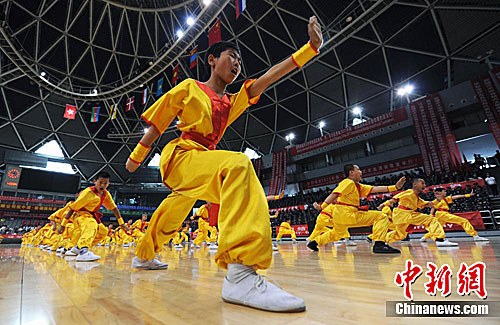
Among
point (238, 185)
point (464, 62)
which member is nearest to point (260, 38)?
point (464, 62)

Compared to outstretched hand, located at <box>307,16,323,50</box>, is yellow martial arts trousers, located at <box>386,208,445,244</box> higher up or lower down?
lower down

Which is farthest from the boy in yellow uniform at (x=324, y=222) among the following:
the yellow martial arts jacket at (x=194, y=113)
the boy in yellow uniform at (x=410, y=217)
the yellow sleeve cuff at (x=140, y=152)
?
the yellow sleeve cuff at (x=140, y=152)

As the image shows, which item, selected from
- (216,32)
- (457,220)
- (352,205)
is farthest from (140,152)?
(216,32)

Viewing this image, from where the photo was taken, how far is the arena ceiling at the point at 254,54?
41.6 ft

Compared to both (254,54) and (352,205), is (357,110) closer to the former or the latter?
(254,54)

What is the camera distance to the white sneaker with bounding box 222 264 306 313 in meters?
0.96

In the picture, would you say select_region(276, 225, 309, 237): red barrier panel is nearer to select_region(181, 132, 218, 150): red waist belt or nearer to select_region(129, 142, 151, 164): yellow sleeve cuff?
select_region(129, 142, 151, 164): yellow sleeve cuff

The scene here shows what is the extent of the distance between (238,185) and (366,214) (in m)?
3.97

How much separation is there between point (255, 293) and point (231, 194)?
450 millimetres

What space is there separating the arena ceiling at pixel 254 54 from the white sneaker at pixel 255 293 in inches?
510

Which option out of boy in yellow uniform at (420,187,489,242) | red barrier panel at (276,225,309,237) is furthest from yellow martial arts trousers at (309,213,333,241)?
red barrier panel at (276,225,309,237)

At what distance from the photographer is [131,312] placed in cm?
104

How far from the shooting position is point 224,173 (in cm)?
127

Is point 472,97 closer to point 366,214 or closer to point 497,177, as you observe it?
point 497,177
